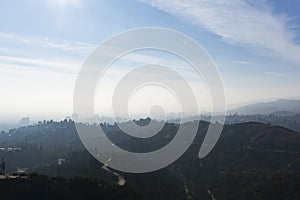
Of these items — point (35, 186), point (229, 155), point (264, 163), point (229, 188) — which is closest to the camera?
point (35, 186)

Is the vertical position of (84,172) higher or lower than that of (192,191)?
higher

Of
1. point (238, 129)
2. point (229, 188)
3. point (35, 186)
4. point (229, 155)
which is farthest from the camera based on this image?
point (238, 129)

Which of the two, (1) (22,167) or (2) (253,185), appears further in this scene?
(1) (22,167)

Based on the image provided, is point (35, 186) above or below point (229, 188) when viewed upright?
above

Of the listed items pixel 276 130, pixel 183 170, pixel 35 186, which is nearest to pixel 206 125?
pixel 276 130

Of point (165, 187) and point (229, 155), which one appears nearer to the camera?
point (165, 187)

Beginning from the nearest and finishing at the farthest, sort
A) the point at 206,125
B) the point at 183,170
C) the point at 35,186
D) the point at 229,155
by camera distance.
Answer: the point at 35,186 < the point at 183,170 < the point at 229,155 < the point at 206,125

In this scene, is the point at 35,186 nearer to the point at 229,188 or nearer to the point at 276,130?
the point at 229,188

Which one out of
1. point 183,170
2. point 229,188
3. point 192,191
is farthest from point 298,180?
point 183,170

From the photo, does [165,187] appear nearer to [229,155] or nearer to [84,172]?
[84,172]
